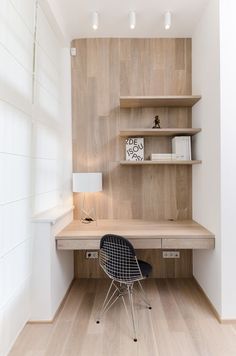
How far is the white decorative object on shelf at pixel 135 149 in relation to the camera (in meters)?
2.92

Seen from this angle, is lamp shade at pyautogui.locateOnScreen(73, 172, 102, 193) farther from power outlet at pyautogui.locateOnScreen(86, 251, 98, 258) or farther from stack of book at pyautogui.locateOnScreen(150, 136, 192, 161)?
power outlet at pyautogui.locateOnScreen(86, 251, 98, 258)

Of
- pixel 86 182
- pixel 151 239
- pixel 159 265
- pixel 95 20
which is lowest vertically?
pixel 159 265

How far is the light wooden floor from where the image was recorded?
72.1 inches

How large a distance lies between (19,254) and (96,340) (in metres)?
0.91

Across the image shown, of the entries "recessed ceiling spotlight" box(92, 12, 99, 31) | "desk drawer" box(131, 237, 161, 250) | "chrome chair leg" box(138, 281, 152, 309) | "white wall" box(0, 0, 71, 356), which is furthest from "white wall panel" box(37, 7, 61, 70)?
"chrome chair leg" box(138, 281, 152, 309)

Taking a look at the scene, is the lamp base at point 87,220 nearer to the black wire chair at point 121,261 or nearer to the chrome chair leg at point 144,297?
the black wire chair at point 121,261

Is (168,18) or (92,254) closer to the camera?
(168,18)

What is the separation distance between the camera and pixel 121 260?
208cm

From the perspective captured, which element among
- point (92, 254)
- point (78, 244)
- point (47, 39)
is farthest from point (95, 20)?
point (92, 254)

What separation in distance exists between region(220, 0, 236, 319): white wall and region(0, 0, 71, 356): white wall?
1652 mm

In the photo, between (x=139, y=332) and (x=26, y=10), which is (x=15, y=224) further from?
(x=26, y=10)

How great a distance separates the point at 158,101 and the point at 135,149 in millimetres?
601

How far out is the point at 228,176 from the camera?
216 cm

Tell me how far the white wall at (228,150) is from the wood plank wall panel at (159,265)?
904 millimetres
